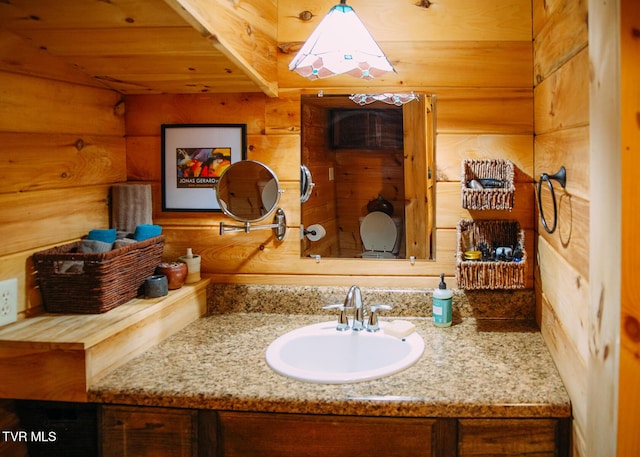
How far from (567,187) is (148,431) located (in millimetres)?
1164

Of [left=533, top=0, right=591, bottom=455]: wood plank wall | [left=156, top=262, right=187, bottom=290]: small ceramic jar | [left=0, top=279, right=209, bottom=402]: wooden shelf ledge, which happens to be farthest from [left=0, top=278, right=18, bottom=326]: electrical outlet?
[left=533, top=0, right=591, bottom=455]: wood plank wall

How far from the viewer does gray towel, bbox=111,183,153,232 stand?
6.11 ft

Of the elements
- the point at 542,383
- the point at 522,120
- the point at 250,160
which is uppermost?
the point at 522,120

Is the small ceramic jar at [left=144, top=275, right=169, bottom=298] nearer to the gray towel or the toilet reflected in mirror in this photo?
the gray towel

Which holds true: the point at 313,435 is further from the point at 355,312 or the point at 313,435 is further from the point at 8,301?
the point at 8,301

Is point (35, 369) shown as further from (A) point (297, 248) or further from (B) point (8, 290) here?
(A) point (297, 248)

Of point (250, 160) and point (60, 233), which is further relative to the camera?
point (250, 160)

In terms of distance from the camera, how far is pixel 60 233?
1623 mm

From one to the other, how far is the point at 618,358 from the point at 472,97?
1141 mm

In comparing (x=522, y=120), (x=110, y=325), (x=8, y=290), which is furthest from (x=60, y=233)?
(x=522, y=120)

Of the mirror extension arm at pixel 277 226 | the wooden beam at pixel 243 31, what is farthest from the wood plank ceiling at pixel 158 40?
the mirror extension arm at pixel 277 226

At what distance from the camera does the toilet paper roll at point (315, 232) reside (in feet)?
6.30

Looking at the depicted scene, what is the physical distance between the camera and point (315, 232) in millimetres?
1930

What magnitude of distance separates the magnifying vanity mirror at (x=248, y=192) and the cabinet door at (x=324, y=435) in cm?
72
